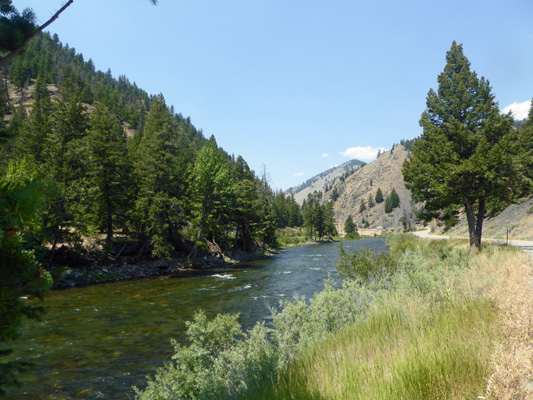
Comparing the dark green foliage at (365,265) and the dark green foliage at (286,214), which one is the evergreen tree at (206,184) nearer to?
the dark green foliage at (365,265)

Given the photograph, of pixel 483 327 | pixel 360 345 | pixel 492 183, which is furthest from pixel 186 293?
pixel 492 183

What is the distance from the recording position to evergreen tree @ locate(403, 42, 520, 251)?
16188mm

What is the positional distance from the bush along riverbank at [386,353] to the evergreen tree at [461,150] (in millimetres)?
11127

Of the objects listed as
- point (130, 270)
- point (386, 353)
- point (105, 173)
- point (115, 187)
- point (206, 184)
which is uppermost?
point (105, 173)

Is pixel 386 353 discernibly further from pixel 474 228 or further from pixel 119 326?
pixel 474 228

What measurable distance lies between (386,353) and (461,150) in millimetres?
18425

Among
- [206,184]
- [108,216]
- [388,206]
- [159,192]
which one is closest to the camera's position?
[108,216]

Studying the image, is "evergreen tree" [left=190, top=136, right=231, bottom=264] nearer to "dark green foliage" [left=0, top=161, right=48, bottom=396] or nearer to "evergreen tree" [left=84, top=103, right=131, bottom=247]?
"evergreen tree" [left=84, top=103, right=131, bottom=247]

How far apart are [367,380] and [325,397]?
546mm

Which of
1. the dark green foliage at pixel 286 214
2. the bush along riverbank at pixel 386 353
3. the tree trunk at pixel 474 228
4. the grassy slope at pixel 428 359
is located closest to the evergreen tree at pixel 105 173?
the bush along riverbank at pixel 386 353

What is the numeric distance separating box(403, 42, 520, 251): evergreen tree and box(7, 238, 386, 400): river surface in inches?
401

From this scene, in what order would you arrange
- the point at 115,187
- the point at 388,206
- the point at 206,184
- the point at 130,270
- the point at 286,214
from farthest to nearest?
the point at 388,206
the point at 286,214
the point at 206,184
the point at 115,187
the point at 130,270

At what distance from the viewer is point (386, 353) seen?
13.5 feet

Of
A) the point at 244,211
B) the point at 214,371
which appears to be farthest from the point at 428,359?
the point at 244,211
